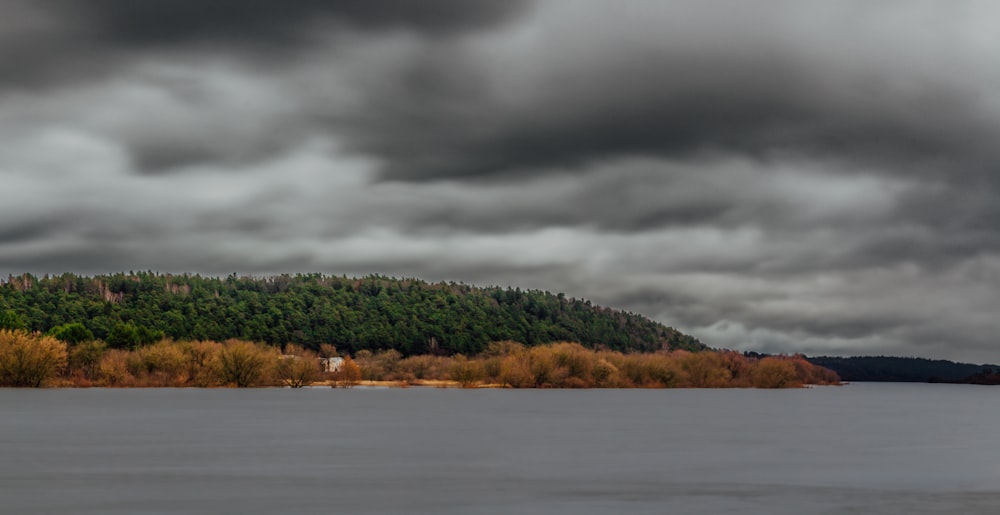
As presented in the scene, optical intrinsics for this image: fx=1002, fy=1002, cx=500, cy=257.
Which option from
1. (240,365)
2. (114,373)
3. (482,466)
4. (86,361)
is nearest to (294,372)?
(240,365)

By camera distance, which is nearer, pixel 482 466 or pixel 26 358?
pixel 482 466

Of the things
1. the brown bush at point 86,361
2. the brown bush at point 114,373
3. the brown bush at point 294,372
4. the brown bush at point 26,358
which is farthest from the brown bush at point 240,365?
the brown bush at point 26,358

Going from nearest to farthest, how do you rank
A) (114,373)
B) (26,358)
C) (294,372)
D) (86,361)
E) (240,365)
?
1. (26,358)
2. (114,373)
3. (86,361)
4. (240,365)
5. (294,372)

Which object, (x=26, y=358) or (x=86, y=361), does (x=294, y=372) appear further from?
(x=26, y=358)

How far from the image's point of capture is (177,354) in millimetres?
167250

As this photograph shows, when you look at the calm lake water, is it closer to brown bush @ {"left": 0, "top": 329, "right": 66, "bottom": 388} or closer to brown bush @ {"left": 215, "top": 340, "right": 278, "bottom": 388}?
brown bush @ {"left": 0, "top": 329, "right": 66, "bottom": 388}

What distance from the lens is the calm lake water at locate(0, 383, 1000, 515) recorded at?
3234cm

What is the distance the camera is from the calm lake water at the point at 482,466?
32.3m

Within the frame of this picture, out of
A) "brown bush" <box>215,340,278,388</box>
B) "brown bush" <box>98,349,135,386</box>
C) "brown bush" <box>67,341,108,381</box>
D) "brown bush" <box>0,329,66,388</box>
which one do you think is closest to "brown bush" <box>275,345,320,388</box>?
"brown bush" <box>215,340,278,388</box>

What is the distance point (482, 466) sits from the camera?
146 feet

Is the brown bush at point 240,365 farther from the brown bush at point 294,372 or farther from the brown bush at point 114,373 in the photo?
the brown bush at point 114,373

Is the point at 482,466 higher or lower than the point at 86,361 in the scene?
lower

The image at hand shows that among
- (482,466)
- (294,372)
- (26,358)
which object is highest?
(26,358)

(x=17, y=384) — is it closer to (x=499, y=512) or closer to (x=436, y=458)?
(x=436, y=458)
